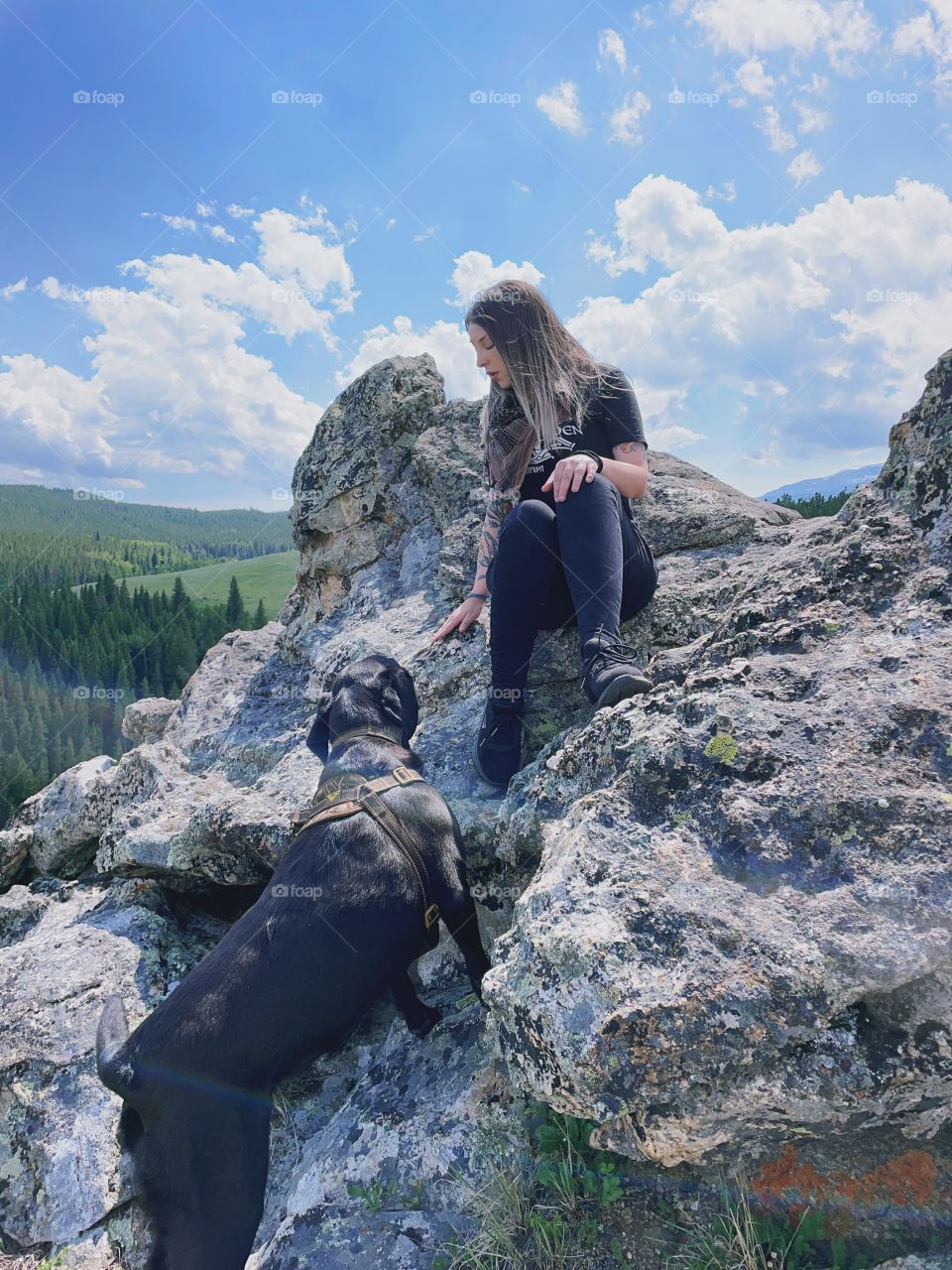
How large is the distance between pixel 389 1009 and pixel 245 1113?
860 millimetres

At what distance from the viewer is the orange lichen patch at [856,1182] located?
76.6 inches

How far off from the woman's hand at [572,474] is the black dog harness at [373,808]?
1.56 meters

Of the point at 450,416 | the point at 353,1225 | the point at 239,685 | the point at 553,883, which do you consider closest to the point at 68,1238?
the point at 353,1225

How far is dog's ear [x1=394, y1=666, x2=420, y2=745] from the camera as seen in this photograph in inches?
169

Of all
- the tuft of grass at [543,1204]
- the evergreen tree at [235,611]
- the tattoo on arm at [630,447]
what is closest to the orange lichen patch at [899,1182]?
the tuft of grass at [543,1204]


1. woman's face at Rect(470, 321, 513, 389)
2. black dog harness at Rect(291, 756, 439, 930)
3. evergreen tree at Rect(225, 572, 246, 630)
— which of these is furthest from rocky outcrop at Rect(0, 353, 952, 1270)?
evergreen tree at Rect(225, 572, 246, 630)

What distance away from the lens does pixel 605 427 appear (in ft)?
13.5

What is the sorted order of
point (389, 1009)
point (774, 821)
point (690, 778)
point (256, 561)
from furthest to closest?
1. point (256, 561)
2. point (389, 1009)
3. point (690, 778)
4. point (774, 821)

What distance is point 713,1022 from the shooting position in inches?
74.2

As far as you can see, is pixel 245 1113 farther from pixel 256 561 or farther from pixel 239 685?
pixel 256 561

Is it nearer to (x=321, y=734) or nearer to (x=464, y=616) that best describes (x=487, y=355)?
(x=464, y=616)

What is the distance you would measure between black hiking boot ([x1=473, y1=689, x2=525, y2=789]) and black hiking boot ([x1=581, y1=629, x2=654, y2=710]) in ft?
2.08

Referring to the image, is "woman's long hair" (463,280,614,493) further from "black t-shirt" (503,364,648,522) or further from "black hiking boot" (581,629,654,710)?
"black hiking boot" (581,629,654,710)

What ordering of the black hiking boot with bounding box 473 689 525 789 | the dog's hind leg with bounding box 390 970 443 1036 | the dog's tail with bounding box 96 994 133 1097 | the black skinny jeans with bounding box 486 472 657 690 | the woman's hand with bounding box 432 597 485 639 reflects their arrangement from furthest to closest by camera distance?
1. the woman's hand with bounding box 432 597 485 639
2. the black hiking boot with bounding box 473 689 525 789
3. the black skinny jeans with bounding box 486 472 657 690
4. the dog's hind leg with bounding box 390 970 443 1036
5. the dog's tail with bounding box 96 994 133 1097
